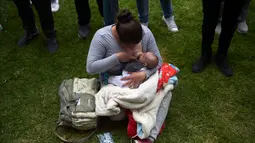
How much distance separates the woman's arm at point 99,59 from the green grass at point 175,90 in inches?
19.1

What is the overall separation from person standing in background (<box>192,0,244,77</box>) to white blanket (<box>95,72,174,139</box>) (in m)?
0.72

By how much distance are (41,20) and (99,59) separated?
1.08 meters

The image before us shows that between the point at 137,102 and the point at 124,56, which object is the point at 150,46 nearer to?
the point at 124,56

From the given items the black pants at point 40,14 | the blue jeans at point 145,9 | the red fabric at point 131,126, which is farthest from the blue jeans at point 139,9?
the red fabric at point 131,126

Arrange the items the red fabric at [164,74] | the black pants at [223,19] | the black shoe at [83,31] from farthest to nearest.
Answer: the black shoe at [83,31] < the black pants at [223,19] < the red fabric at [164,74]

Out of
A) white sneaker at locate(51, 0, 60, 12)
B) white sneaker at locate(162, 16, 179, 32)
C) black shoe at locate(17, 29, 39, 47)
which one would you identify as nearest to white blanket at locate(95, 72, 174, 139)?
white sneaker at locate(162, 16, 179, 32)

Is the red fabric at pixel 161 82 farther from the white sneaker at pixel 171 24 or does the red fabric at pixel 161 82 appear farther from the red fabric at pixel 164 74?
the white sneaker at pixel 171 24

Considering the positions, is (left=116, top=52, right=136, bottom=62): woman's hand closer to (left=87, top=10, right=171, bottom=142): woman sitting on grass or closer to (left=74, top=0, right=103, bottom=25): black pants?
(left=87, top=10, right=171, bottom=142): woman sitting on grass

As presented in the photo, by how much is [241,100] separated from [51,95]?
1.55m

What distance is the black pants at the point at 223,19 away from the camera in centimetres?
249

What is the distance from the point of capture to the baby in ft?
7.25

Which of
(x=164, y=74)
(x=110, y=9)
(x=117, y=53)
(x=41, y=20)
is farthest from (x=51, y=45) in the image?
(x=164, y=74)

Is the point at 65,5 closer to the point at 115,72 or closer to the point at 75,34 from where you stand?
the point at 75,34

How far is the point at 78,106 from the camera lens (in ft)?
7.42
